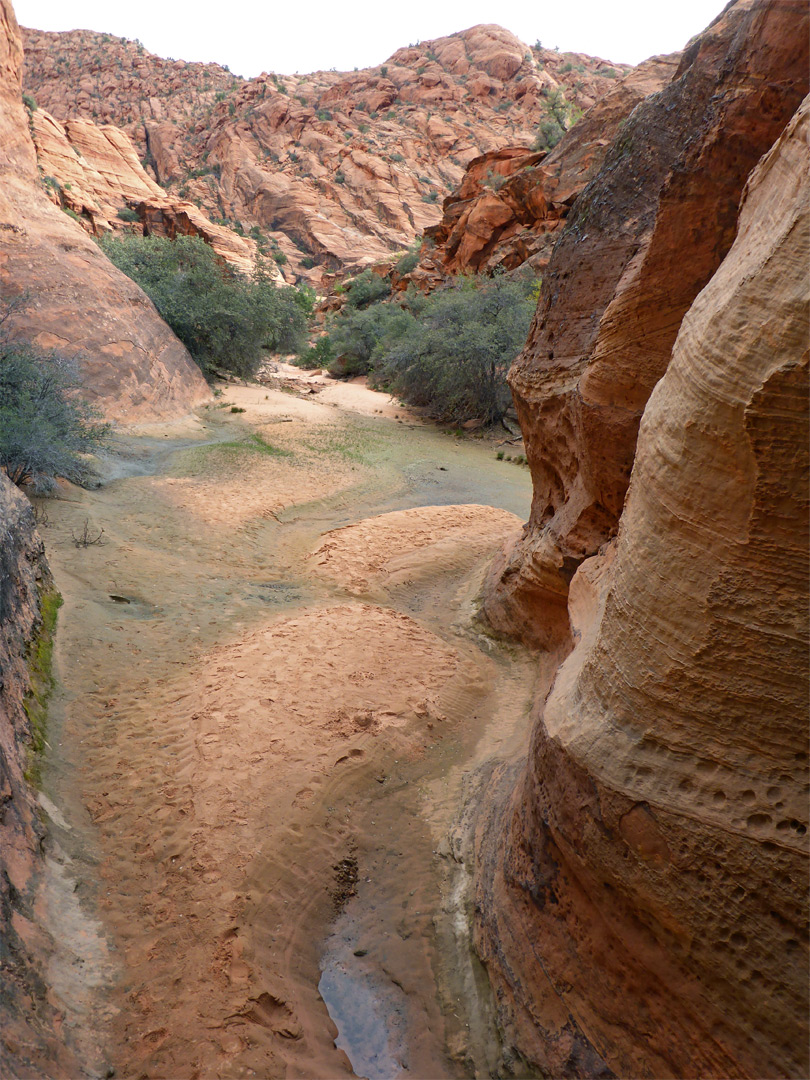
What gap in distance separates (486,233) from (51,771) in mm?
26222

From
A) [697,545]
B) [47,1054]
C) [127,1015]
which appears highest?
[697,545]

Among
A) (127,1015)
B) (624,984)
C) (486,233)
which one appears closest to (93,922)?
(127,1015)

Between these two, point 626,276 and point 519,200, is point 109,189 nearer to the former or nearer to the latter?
point 519,200

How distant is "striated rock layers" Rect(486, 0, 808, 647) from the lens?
3.75 metres

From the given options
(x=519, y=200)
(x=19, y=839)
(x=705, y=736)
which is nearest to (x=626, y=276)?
(x=705, y=736)

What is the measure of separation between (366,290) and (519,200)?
11021 mm

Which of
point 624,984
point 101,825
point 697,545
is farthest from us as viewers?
point 101,825

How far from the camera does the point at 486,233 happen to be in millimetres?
25938

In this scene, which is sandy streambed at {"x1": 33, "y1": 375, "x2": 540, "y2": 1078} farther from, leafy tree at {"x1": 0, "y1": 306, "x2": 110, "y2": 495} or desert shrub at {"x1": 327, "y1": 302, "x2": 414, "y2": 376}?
desert shrub at {"x1": 327, "y1": 302, "x2": 414, "y2": 376}

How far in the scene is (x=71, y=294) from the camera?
13898 millimetres

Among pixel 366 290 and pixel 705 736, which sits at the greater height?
pixel 366 290

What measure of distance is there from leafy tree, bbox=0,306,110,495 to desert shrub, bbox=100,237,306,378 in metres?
8.49

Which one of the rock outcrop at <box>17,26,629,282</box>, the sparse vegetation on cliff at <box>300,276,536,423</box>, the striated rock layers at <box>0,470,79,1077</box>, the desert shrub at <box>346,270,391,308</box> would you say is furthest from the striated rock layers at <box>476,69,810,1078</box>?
the rock outcrop at <box>17,26,629,282</box>

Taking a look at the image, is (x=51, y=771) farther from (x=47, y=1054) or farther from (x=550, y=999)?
(x=550, y=999)
